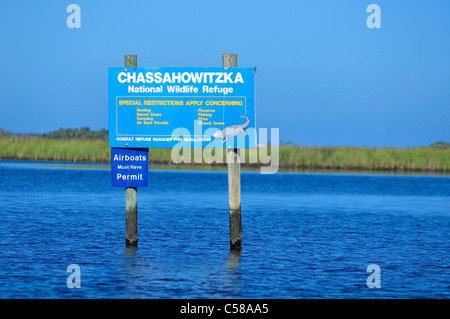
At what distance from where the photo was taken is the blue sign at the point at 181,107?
18969 mm

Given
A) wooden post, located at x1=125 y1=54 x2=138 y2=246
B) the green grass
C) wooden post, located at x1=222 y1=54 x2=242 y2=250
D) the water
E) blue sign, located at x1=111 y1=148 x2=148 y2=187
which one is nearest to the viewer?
the water

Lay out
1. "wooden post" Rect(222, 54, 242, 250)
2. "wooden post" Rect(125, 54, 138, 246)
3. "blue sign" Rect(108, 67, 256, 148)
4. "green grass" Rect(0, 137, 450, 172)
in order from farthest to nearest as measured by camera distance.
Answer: "green grass" Rect(0, 137, 450, 172)
"wooden post" Rect(125, 54, 138, 246)
"wooden post" Rect(222, 54, 242, 250)
"blue sign" Rect(108, 67, 256, 148)

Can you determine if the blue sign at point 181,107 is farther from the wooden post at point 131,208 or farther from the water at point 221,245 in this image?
the water at point 221,245

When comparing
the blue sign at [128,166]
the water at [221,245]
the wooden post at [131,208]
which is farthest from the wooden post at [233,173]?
the wooden post at [131,208]

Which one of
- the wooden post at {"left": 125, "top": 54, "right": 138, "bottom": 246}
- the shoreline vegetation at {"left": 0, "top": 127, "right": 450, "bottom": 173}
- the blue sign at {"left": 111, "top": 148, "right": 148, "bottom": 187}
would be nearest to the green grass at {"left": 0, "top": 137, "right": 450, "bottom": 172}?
the shoreline vegetation at {"left": 0, "top": 127, "right": 450, "bottom": 173}

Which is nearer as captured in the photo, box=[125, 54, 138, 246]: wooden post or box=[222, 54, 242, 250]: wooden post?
box=[222, 54, 242, 250]: wooden post

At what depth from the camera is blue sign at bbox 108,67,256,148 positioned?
747 inches

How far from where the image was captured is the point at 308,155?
63438 millimetres

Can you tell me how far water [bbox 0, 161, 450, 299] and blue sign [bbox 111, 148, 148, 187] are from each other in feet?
5.86

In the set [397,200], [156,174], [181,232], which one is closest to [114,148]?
[181,232]

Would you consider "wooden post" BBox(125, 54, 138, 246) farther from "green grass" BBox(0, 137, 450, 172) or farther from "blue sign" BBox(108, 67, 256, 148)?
"green grass" BBox(0, 137, 450, 172)

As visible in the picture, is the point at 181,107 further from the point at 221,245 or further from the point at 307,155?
the point at 307,155

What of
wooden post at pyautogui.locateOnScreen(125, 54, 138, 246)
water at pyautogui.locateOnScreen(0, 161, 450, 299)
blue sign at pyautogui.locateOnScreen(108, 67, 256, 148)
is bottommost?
water at pyautogui.locateOnScreen(0, 161, 450, 299)
